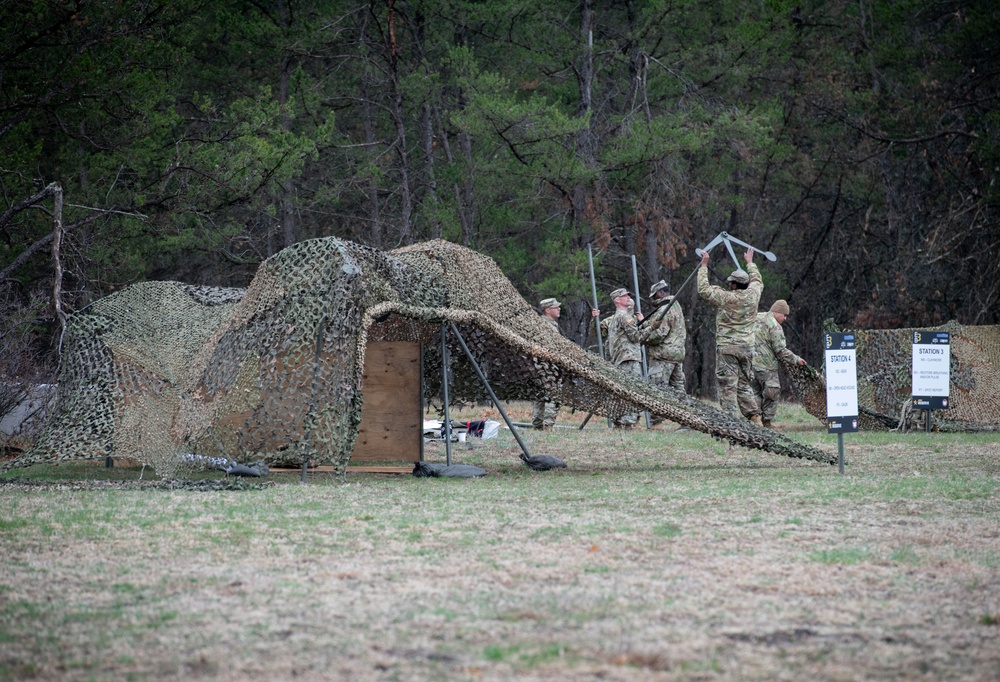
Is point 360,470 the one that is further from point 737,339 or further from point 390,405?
point 737,339

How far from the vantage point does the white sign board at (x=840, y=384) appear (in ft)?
34.1

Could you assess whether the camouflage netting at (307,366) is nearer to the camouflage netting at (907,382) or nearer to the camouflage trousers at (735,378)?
the camouflage trousers at (735,378)

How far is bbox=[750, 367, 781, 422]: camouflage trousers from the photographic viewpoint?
55.0 feet

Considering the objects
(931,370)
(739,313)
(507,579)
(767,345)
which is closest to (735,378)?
(767,345)

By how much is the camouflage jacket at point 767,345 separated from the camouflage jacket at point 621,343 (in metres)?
2.25

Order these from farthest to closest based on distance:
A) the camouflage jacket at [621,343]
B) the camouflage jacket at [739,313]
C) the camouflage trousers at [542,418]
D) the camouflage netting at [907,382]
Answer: the camouflage jacket at [621,343]
the camouflage trousers at [542,418]
the camouflage netting at [907,382]
the camouflage jacket at [739,313]

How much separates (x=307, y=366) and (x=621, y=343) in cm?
916

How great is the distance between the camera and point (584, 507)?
9.01 m

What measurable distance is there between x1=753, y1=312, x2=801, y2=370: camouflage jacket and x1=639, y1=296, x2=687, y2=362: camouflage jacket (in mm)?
1511

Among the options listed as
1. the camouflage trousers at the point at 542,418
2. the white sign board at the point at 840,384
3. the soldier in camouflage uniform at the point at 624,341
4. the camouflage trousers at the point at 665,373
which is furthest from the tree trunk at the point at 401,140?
the white sign board at the point at 840,384

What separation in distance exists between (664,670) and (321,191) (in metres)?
23.0

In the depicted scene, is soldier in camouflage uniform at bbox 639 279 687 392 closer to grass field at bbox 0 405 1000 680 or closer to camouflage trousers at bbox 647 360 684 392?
camouflage trousers at bbox 647 360 684 392

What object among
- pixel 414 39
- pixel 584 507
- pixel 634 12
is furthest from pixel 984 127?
pixel 584 507

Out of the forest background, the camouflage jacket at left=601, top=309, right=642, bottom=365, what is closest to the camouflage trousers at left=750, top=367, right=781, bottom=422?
the camouflage jacket at left=601, top=309, right=642, bottom=365
